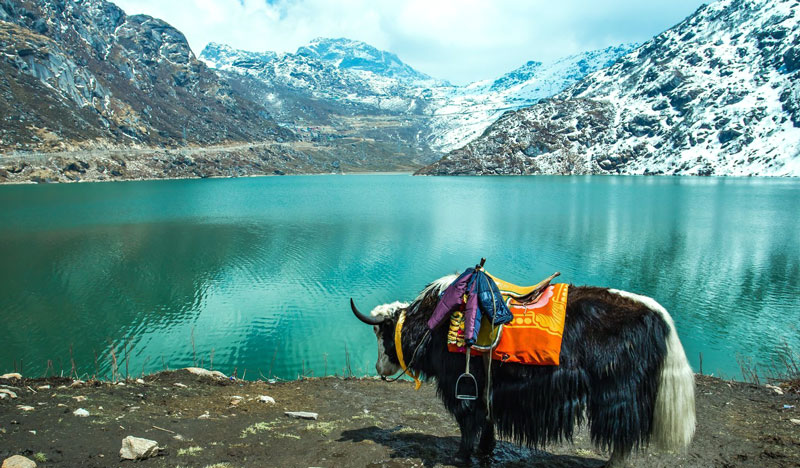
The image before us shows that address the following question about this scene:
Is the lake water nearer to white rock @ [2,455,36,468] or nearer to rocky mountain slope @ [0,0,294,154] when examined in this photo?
white rock @ [2,455,36,468]

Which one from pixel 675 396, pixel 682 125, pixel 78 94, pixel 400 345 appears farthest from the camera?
pixel 682 125

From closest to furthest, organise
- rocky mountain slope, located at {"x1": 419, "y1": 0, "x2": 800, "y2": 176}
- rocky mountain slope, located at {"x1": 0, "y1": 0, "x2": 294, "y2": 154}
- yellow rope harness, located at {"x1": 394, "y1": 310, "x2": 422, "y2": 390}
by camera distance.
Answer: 1. yellow rope harness, located at {"x1": 394, "y1": 310, "x2": 422, "y2": 390}
2. rocky mountain slope, located at {"x1": 0, "y1": 0, "x2": 294, "y2": 154}
3. rocky mountain slope, located at {"x1": 419, "y1": 0, "x2": 800, "y2": 176}

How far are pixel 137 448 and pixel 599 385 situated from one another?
4.46 m

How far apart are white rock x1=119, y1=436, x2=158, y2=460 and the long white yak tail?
15.9 ft

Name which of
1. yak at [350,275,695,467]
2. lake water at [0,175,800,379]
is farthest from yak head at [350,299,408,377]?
lake water at [0,175,800,379]

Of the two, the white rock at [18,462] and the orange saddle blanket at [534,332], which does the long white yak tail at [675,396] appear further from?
the white rock at [18,462]

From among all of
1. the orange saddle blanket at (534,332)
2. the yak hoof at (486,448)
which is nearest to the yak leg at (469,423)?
the yak hoof at (486,448)

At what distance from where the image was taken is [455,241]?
102 ft

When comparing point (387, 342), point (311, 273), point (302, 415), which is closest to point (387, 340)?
point (387, 342)

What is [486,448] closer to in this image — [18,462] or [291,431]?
[291,431]

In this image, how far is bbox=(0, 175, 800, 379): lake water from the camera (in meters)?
14.3

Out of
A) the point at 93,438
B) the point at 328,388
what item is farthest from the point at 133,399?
the point at 328,388

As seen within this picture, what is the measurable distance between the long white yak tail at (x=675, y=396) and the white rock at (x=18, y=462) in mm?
5582

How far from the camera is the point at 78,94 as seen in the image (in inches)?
4936
